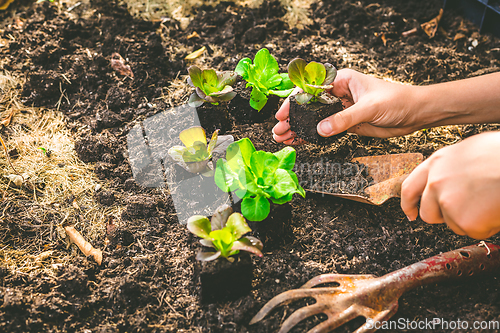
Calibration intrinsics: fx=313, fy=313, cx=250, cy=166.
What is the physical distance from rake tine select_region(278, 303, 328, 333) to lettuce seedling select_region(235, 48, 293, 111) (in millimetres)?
1046

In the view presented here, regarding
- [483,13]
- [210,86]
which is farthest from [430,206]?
[483,13]

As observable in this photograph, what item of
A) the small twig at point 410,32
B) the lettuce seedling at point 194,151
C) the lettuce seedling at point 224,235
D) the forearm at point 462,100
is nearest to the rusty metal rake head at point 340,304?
the lettuce seedling at point 224,235

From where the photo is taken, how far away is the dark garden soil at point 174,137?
4.24 feet

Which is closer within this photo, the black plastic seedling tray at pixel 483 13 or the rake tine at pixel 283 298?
the rake tine at pixel 283 298

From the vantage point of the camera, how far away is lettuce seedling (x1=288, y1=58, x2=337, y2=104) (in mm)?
1560

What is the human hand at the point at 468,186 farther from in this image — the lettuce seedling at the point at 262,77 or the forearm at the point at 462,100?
the lettuce seedling at the point at 262,77

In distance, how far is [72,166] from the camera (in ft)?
5.89

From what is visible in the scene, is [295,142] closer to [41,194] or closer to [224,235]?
[224,235]

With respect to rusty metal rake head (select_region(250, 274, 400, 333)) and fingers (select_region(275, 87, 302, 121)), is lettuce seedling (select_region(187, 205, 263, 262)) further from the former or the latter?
fingers (select_region(275, 87, 302, 121))

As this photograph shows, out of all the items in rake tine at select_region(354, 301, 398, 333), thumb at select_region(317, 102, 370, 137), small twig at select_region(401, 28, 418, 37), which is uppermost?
small twig at select_region(401, 28, 418, 37)

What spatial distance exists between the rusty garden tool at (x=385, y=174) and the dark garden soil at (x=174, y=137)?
0.11 m

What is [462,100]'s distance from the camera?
157 cm

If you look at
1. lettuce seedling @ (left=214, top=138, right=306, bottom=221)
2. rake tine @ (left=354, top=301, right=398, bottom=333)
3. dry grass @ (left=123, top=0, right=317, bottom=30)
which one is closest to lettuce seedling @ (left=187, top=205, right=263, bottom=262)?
lettuce seedling @ (left=214, top=138, right=306, bottom=221)

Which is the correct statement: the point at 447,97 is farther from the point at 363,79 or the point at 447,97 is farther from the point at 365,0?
the point at 365,0
